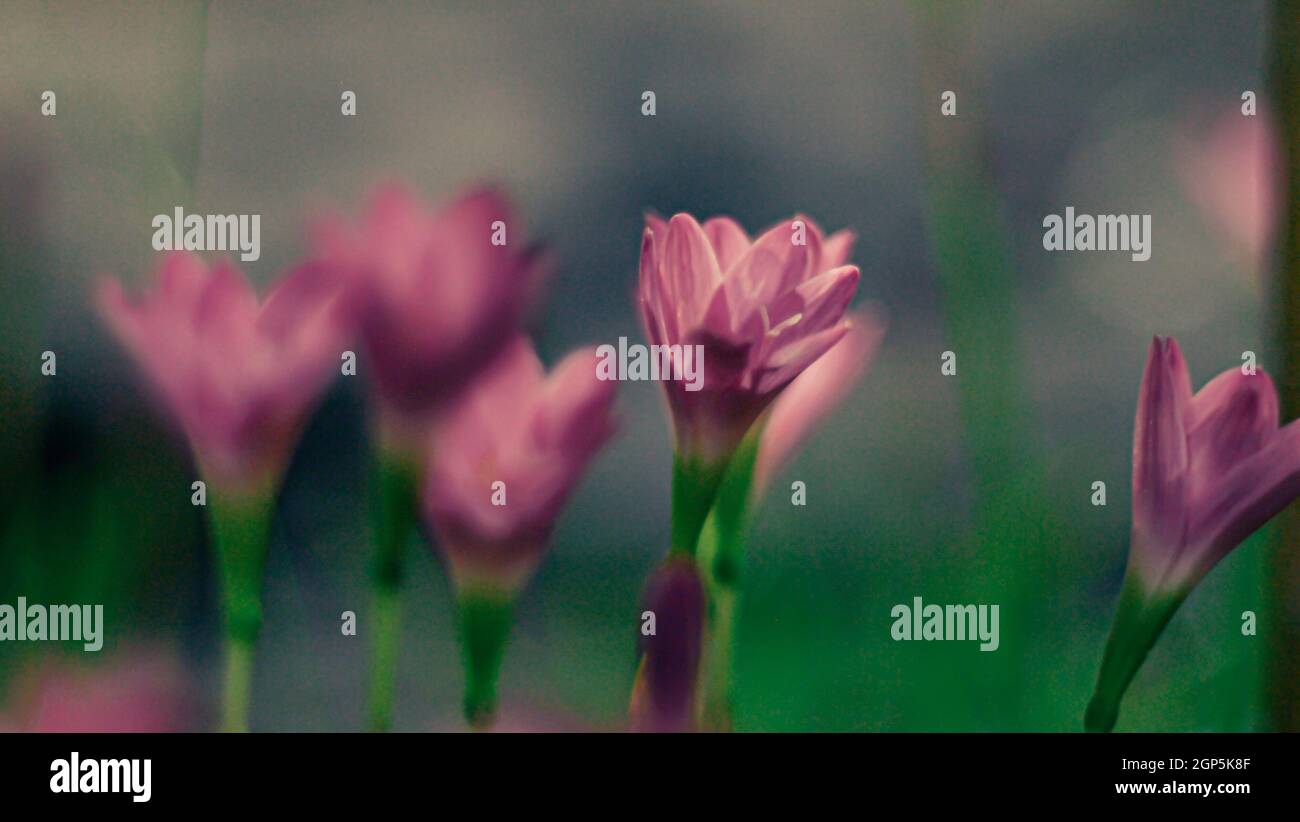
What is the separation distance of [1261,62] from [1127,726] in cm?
57

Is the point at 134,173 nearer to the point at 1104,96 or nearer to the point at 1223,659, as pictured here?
the point at 1104,96

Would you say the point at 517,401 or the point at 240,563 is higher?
the point at 517,401

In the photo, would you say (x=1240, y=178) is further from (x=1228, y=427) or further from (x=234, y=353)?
(x=234, y=353)

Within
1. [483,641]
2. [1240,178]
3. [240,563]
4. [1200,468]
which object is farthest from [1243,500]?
[240,563]

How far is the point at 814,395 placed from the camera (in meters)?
0.79

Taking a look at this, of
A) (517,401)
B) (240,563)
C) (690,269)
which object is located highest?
(690,269)

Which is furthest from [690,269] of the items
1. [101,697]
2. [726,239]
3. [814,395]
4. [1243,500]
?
[101,697]

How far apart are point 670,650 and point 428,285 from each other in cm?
37

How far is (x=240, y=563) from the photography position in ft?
2.58

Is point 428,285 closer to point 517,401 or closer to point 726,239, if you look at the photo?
point 517,401

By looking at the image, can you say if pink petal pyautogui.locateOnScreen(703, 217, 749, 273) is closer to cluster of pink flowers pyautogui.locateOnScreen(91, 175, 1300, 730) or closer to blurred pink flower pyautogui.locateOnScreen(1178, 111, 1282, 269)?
cluster of pink flowers pyautogui.locateOnScreen(91, 175, 1300, 730)

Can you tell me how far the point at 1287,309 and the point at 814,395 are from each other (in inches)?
16.0

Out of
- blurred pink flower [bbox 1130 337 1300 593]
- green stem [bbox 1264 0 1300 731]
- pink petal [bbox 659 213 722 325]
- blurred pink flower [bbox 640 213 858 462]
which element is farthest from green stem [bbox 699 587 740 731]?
green stem [bbox 1264 0 1300 731]
